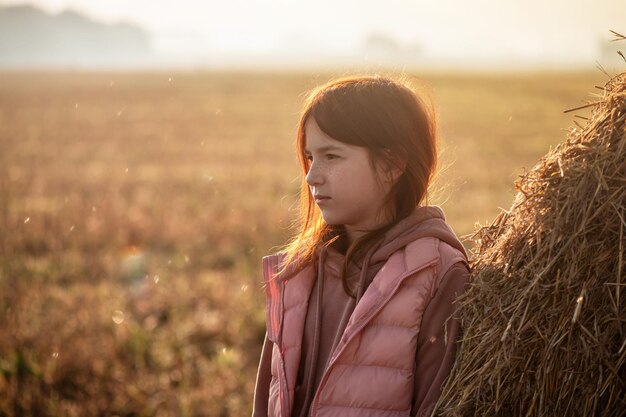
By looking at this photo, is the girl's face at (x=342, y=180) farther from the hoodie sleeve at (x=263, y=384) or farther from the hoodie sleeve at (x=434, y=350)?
the hoodie sleeve at (x=263, y=384)

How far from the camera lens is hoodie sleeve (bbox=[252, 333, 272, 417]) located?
291cm

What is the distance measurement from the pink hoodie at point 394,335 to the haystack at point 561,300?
0.08 metres

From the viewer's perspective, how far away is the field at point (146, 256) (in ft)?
17.5

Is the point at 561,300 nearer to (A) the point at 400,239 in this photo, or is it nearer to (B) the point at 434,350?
(B) the point at 434,350

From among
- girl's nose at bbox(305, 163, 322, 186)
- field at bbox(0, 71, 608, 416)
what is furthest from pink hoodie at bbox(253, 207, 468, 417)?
field at bbox(0, 71, 608, 416)

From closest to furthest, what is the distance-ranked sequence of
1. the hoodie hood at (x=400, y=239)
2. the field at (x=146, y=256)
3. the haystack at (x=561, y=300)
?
the haystack at (x=561, y=300), the hoodie hood at (x=400, y=239), the field at (x=146, y=256)

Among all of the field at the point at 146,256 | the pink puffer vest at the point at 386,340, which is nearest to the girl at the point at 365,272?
the pink puffer vest at the point at 386,340

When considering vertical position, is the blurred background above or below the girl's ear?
below

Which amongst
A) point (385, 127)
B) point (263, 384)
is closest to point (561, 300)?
point (385, 127)

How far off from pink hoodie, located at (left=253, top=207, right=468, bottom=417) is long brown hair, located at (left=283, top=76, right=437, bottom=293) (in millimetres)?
82

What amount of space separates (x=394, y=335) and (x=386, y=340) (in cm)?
3

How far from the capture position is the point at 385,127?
255 cm

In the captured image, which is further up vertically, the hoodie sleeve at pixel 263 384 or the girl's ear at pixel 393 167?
the girl's ear at pixel 393 167

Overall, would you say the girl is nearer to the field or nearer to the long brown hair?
the long brown hair
